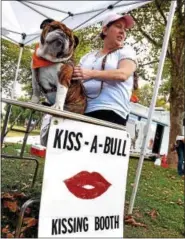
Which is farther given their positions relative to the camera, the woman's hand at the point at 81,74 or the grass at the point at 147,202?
the grass at the point at 147,202

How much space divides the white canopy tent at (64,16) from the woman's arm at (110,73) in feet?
4.80

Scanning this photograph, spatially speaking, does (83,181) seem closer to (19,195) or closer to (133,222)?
(19,195)

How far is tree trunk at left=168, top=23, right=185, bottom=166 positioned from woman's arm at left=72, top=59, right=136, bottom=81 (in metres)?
9.14

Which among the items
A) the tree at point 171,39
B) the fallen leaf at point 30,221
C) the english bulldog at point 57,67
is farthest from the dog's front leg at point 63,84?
the tree at point 171,39

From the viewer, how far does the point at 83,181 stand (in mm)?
1771

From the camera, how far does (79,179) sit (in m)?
1.75

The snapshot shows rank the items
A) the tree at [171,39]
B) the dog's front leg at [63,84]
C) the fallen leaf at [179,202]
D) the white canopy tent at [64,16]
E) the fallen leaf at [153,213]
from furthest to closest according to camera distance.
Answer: the tree at [171,39] < the fallen leaf at [179,202] < the fallen leaf at [153,213] < the white canopy tent at [64,16] < the dog's front leg at [63,84]

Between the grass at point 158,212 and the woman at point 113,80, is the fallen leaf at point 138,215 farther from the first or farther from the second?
the woman at point 113,80

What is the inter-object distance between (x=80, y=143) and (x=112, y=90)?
0.75 m

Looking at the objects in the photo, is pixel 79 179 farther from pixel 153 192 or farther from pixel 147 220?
pixel 153 192

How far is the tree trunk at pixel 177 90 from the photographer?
11.5 m

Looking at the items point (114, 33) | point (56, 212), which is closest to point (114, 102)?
point (114, 33)

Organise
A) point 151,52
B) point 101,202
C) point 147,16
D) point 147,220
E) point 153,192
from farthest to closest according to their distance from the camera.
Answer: point 151,52, point 147,16, point 153,192, point 147,220, point 101,202

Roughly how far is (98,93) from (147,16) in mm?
9986
